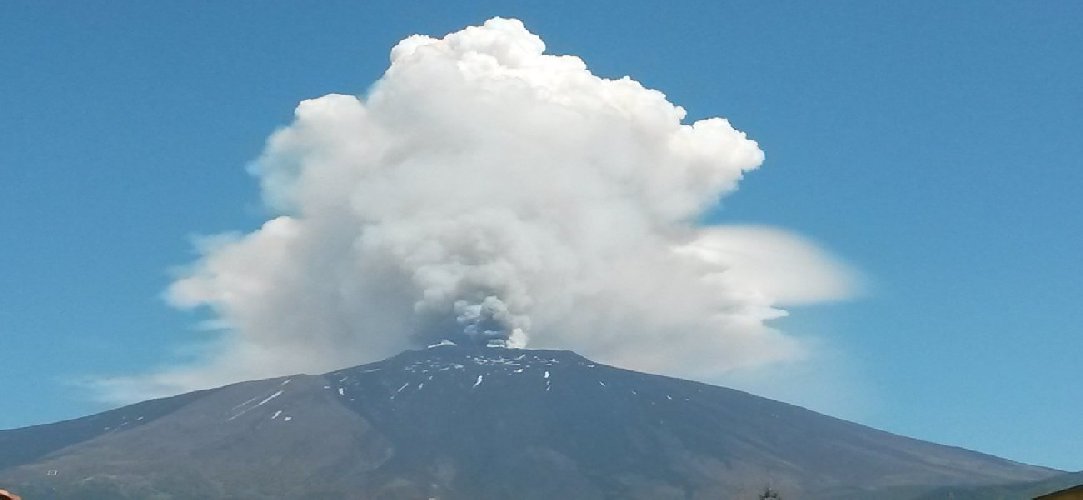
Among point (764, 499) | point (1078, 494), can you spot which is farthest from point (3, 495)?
point (764, 499)

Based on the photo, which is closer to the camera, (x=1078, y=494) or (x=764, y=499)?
(x=1078, y=494)

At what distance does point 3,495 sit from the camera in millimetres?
47562

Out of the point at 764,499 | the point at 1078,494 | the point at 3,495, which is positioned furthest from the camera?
the point at 764,499

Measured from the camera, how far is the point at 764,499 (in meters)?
82.9

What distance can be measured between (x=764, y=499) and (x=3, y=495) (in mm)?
48720

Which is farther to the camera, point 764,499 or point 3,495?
point 764,499

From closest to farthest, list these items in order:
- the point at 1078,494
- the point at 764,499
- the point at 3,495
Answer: the point at 1078,494, the point at 3,495, the point at 764,499

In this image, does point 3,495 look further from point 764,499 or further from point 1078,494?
point 764,499

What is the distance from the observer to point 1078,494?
40219 mm

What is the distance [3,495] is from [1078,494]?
118 feet

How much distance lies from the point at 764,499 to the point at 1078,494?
143 ft

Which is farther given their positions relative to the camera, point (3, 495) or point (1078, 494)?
point (3, 495)
